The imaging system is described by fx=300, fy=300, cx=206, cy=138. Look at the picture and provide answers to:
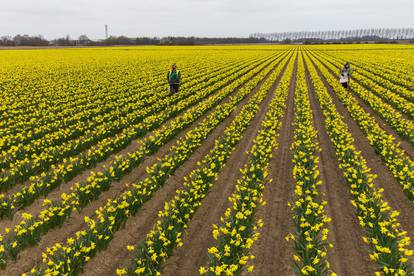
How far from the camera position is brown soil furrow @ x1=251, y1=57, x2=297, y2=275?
5355mm

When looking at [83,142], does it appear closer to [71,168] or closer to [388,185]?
[71,168]

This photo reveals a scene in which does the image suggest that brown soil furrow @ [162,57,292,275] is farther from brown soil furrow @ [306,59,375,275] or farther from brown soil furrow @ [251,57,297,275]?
brown soil furrow @ [306,59,375,275]

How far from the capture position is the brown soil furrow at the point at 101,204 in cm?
535

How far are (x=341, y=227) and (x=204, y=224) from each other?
2.91 metres

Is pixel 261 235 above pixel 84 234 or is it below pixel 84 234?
below

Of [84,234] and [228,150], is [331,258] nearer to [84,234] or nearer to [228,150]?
[84,234]

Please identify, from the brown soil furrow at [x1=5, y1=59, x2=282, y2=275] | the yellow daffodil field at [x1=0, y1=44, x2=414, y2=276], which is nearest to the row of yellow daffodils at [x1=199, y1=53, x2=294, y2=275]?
the yellow daffodil field at [x1=0, y1=44, x2=414, y2=276]

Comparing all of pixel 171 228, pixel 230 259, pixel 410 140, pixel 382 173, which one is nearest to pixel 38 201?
pixel 171 228

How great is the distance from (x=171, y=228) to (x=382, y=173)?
6.79 meters

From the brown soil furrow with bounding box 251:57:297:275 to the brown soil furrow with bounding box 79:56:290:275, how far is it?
4.09 ft

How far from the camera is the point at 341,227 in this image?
20.8 feet

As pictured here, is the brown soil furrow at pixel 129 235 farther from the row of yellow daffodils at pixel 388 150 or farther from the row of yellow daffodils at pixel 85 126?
the row of yellow daffodils at pixel 388 150

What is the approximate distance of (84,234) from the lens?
210 inches

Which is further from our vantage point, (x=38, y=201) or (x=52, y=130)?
(x=52, y=130)
